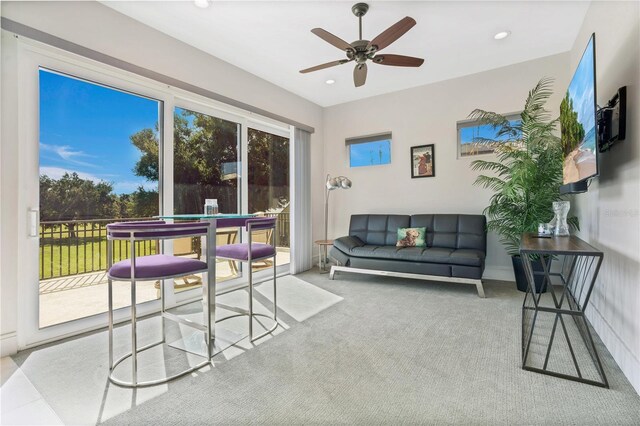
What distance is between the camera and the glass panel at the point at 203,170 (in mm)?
3301

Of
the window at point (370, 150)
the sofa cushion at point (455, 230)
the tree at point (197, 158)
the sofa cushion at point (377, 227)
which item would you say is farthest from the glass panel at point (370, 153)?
the tree at point (197, 158)

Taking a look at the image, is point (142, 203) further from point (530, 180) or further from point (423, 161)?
point (530, 180)

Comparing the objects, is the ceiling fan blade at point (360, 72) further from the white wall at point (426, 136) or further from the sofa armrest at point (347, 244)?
the sofa armrest at point (347, 244)

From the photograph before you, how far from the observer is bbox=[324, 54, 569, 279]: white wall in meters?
3.94

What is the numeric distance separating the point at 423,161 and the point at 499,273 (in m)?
1.85

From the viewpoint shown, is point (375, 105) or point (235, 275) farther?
point (375, 105)

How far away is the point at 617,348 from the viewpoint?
191 centimetres

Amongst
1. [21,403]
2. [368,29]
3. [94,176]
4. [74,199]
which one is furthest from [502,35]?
[21,403]

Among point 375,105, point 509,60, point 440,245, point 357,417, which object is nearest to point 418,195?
point 440,245

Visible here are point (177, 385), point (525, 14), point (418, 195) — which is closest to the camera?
point (177, 385)

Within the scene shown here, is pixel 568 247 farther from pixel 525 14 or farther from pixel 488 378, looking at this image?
pixel 525 14

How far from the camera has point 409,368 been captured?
1888 mm

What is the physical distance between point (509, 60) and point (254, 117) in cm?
333

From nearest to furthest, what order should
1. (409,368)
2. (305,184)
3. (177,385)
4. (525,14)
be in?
1. (177,385)
2. (409,368)
3. (525,14)
4. (305,184)
